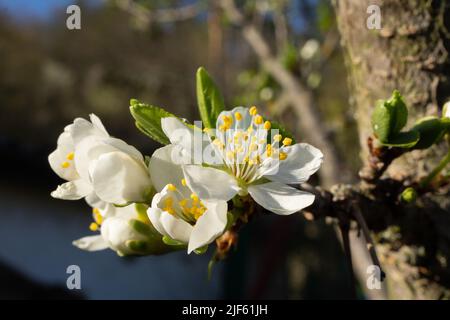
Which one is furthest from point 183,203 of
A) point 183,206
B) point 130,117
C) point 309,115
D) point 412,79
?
point 130,117

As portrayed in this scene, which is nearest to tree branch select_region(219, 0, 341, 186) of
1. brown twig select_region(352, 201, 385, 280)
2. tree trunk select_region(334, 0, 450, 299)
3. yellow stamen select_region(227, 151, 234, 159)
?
tree trunk select_region(334, 0, 450, 299)

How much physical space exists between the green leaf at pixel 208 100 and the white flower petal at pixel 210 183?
0.06 meters

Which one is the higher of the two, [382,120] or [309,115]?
[309,115]

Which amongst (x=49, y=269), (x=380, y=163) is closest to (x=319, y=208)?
(x=380, y=163)

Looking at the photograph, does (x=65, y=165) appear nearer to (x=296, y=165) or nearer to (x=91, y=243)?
(x=91, y=243)

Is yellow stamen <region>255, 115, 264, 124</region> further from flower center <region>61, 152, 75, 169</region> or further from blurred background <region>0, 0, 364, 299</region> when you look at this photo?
blurred background <region>0, 0, 364, 299</region>

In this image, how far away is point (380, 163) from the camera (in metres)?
0.50

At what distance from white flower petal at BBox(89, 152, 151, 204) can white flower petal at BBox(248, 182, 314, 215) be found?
96 mm

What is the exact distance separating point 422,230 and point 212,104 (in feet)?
1.05

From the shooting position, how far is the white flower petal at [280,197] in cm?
39

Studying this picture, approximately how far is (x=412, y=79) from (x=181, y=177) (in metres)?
0.34

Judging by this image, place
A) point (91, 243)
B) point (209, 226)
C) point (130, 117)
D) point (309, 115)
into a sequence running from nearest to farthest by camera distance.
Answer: point (209, 226), point (91, 243), point (309, 115), point (130, 117)

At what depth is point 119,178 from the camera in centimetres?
38

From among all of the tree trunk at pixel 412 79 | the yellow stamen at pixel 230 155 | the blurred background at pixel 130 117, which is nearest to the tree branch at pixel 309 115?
the blurred background at pixel 130 117
